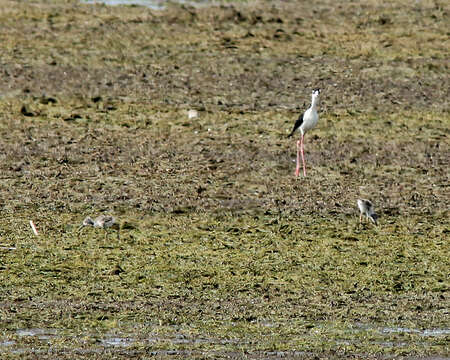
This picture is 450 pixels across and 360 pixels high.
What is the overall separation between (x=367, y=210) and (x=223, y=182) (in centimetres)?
189

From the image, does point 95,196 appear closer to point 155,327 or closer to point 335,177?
point 335,177

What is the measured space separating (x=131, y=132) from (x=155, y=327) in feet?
21.2

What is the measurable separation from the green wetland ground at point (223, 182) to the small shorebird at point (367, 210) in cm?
10

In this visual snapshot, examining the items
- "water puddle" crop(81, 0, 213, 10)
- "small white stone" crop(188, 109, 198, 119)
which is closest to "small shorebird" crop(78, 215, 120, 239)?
"small white stone" crop(188, 109, 198, 119)

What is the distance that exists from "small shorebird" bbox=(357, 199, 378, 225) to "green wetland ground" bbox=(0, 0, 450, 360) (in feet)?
0.34

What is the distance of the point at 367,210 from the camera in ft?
35.7

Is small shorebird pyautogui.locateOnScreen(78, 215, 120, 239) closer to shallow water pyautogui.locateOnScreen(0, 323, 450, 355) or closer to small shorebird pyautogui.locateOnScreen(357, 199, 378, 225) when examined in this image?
small shorebird pyautogui.locateOnScreen(357, 199, 378, 225)

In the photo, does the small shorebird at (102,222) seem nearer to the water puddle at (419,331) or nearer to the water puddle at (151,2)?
the water puddle at (419,331)

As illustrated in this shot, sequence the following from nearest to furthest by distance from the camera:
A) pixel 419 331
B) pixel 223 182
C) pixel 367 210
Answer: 1. pixel 419 331
2. pixel 367 210
3. pixel 223 182

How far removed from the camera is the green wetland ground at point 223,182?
803 cm

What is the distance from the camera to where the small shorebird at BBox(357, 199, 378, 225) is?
35.4 feet

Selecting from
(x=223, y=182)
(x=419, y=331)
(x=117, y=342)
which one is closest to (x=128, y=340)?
(x=117, y=342)

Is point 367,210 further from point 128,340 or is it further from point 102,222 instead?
point 128,340

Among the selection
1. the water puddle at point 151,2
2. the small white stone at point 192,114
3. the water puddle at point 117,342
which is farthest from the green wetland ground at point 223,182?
the water puddle at point 151,2
